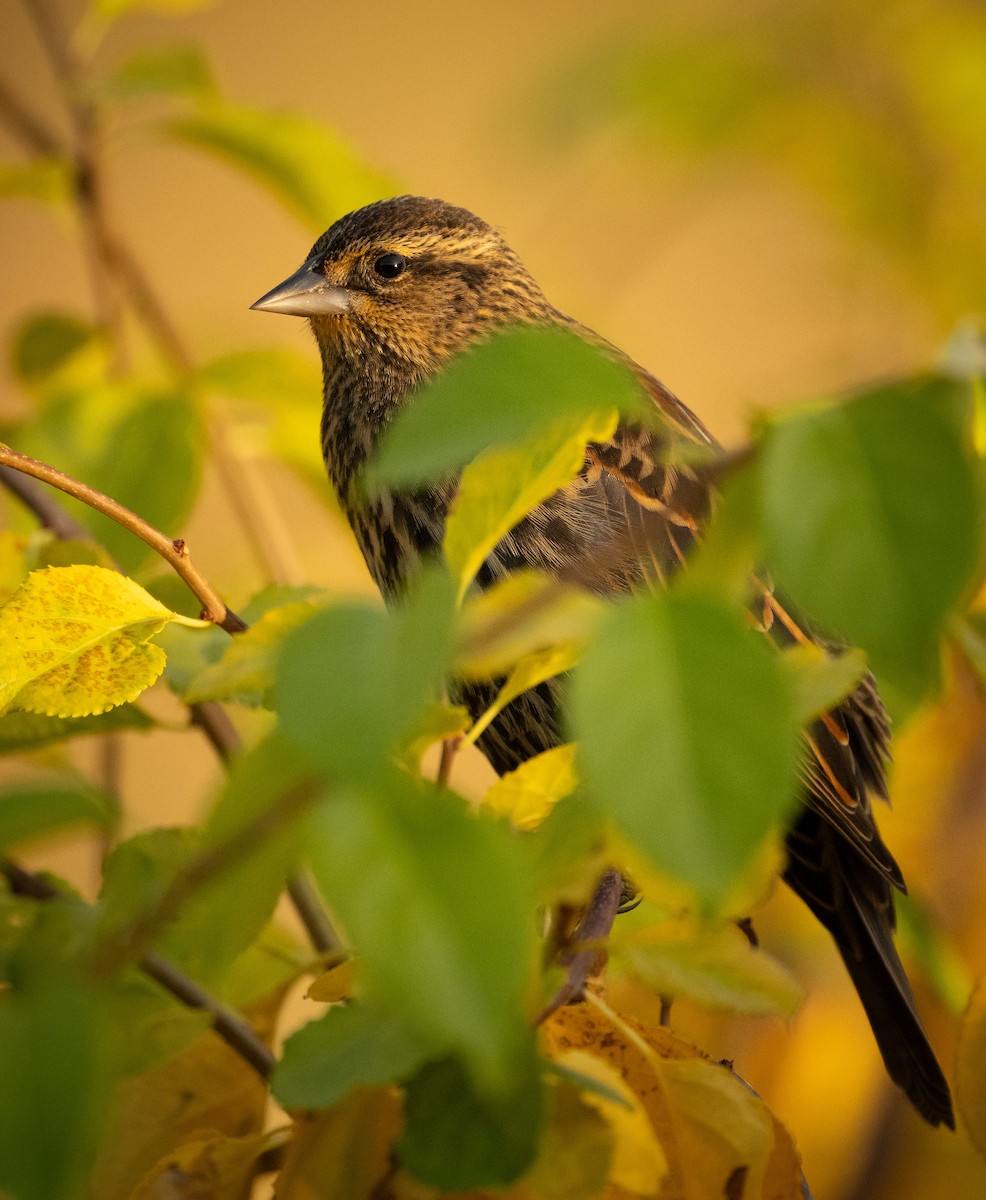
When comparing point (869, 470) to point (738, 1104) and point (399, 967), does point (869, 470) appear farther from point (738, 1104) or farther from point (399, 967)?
point (738, 1104)

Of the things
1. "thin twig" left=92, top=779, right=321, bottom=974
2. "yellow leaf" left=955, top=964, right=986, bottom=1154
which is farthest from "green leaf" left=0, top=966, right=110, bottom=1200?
"yellow leaf" left=955, top=964, right=986, bottom=1154

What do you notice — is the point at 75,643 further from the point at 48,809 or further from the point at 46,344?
the point at 46,344

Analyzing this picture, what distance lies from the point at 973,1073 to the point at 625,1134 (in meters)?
0.19

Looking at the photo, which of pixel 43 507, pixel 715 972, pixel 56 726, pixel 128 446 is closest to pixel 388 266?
pixel 128 446

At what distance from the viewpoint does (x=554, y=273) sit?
5.88 ft

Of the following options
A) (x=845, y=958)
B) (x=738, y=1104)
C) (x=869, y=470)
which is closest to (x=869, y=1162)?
(x=845, y=958)

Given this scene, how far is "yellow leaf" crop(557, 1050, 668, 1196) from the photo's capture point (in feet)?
1.67

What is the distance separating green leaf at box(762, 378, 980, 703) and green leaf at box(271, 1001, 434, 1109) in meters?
0.20

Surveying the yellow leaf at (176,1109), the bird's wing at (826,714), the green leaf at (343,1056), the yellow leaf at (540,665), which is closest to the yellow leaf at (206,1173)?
the yellow leaf at (176,1109)

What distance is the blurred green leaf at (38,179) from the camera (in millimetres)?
1149

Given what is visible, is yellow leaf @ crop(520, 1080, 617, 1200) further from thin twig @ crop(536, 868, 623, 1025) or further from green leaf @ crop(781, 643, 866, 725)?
green leaf @ crop(781, 643, 866, 725)

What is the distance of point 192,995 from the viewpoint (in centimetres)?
66

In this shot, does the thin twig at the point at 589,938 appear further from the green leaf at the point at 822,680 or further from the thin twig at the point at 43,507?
the thin twig at the point at 43,507

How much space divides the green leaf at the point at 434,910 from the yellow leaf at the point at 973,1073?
1.10 feet
